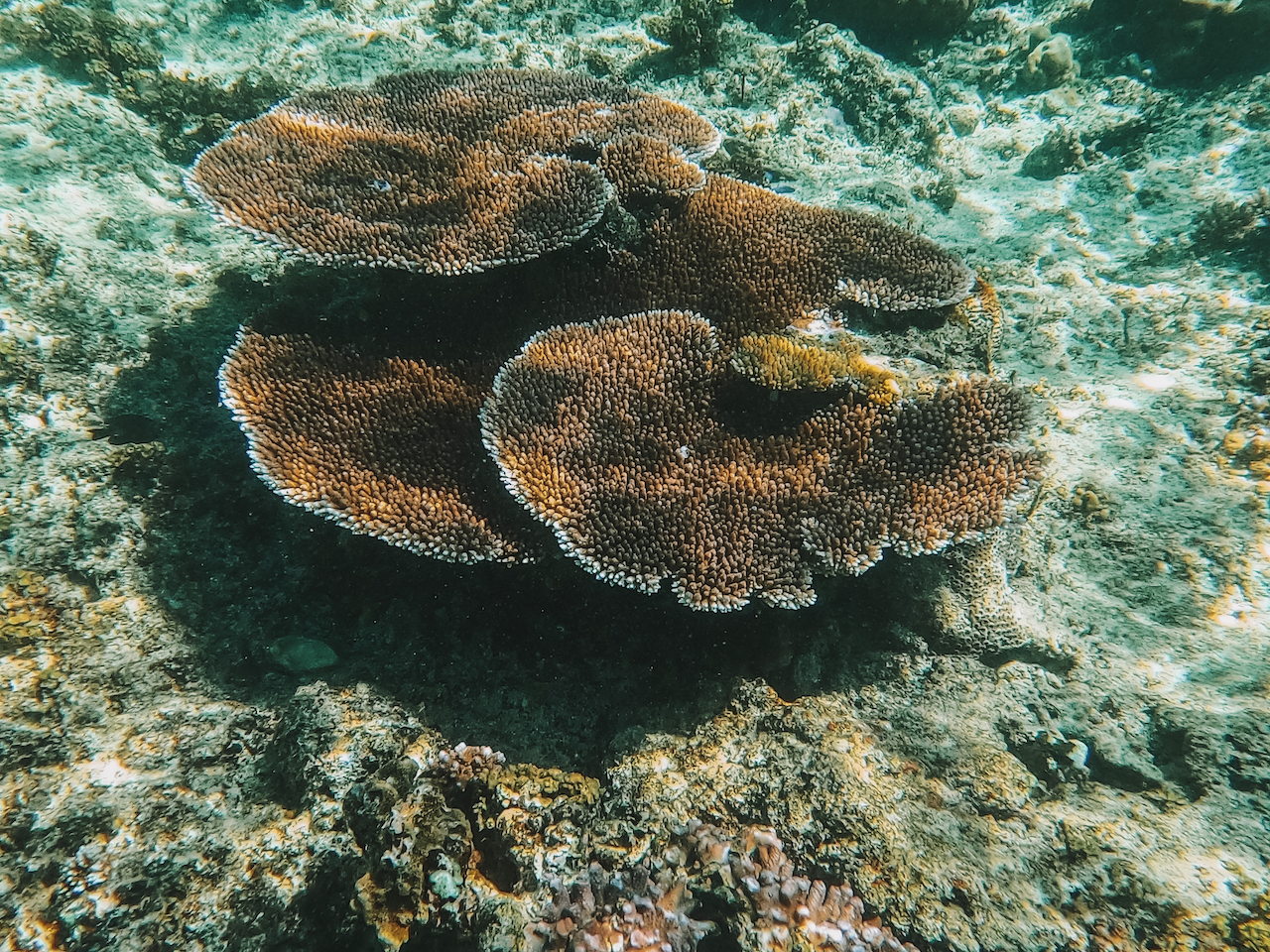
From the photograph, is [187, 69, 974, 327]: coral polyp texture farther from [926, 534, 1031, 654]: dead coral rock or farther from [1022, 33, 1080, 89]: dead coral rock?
[1022, 33, 1080, 89]: dead coral rock

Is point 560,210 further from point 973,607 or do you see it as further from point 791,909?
point 791,909

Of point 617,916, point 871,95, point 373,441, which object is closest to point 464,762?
point 617,916

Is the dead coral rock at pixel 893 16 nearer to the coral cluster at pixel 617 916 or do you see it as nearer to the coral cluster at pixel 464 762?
the coral cluster at pixel 464 762

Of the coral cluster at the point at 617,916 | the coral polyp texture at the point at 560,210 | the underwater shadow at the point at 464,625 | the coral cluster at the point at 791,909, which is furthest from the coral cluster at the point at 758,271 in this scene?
the coral cluster at the point at 617,916

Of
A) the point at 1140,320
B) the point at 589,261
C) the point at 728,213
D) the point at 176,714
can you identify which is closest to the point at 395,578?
the point at 176,714

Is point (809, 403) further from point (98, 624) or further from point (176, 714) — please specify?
point (98, 624)
